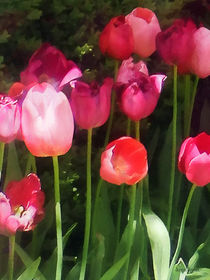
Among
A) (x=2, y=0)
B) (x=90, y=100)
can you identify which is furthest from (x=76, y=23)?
(x=90, y=100)

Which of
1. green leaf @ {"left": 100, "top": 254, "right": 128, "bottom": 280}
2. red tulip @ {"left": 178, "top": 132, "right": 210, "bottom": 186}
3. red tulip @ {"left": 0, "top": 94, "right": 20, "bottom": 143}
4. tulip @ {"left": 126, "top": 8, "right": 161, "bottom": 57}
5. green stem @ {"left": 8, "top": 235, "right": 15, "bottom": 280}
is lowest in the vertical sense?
green leaf @ {"left": 100, "top": 254, "right": 128, "bottom": 280}

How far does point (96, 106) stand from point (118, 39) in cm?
19

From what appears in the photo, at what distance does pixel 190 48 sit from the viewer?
4.16ft

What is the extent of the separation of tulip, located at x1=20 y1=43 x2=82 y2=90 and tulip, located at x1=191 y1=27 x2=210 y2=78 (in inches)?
9.6

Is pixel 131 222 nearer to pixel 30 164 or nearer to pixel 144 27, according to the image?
pixel 30 164

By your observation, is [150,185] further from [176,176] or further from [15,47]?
[15,47]

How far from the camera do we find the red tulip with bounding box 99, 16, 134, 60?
1.25 m

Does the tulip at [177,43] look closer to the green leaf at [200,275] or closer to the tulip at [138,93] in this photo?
the tulip at [138,93]

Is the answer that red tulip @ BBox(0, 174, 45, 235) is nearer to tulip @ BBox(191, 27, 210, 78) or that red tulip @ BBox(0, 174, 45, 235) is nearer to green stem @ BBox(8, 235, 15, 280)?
green stem @ BBox(8, 235, 15, 280)

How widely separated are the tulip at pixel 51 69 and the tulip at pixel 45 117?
11 cm

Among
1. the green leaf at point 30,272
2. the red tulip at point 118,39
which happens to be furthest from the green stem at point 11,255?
the red tulip at point 118,39

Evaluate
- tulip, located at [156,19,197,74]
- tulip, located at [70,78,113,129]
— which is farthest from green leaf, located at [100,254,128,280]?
tulip, located at [156,19,197,74]

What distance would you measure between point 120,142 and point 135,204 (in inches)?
7.3

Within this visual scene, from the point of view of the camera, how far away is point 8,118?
1.06m
